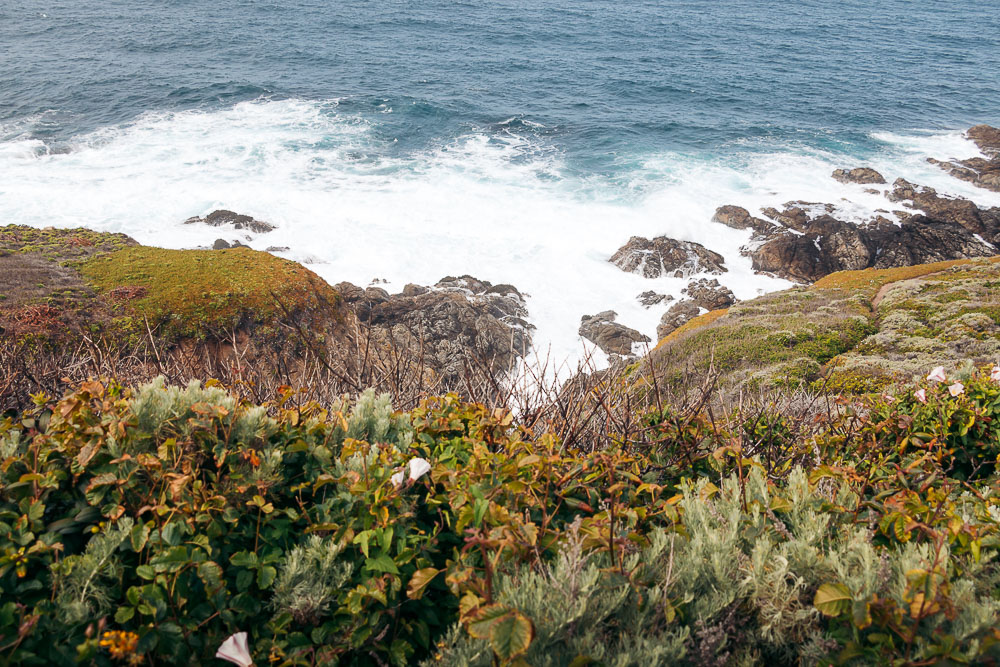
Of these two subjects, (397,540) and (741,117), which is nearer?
(397,540)

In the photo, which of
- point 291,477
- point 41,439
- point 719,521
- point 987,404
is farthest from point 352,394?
point 987,404

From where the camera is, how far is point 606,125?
3659 cm

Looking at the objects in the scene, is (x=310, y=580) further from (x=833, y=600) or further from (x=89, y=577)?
(x=833, y=600)

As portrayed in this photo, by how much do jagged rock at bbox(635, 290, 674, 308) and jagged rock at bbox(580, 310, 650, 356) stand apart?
211 centimetres

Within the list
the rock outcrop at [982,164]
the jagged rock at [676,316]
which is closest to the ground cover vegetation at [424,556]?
the jagged rock at [676,316]

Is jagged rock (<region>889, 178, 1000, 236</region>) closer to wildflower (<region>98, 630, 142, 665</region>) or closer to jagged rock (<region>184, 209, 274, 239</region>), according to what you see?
jagged rock (<region>184, 209, 274, 239</region>)

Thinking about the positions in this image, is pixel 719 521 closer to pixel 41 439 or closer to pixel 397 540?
pixel 397 540

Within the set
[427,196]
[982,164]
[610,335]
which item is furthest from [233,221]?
[982,164]

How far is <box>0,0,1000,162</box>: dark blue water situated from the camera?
3644 cm

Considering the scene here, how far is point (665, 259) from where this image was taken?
23.5m

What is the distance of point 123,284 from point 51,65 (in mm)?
38259

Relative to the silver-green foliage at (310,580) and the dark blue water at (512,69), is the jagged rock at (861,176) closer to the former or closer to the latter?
the dark blue water at (512,69)

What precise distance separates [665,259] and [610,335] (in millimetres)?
6309

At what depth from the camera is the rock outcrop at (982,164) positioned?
30672 millimetres
